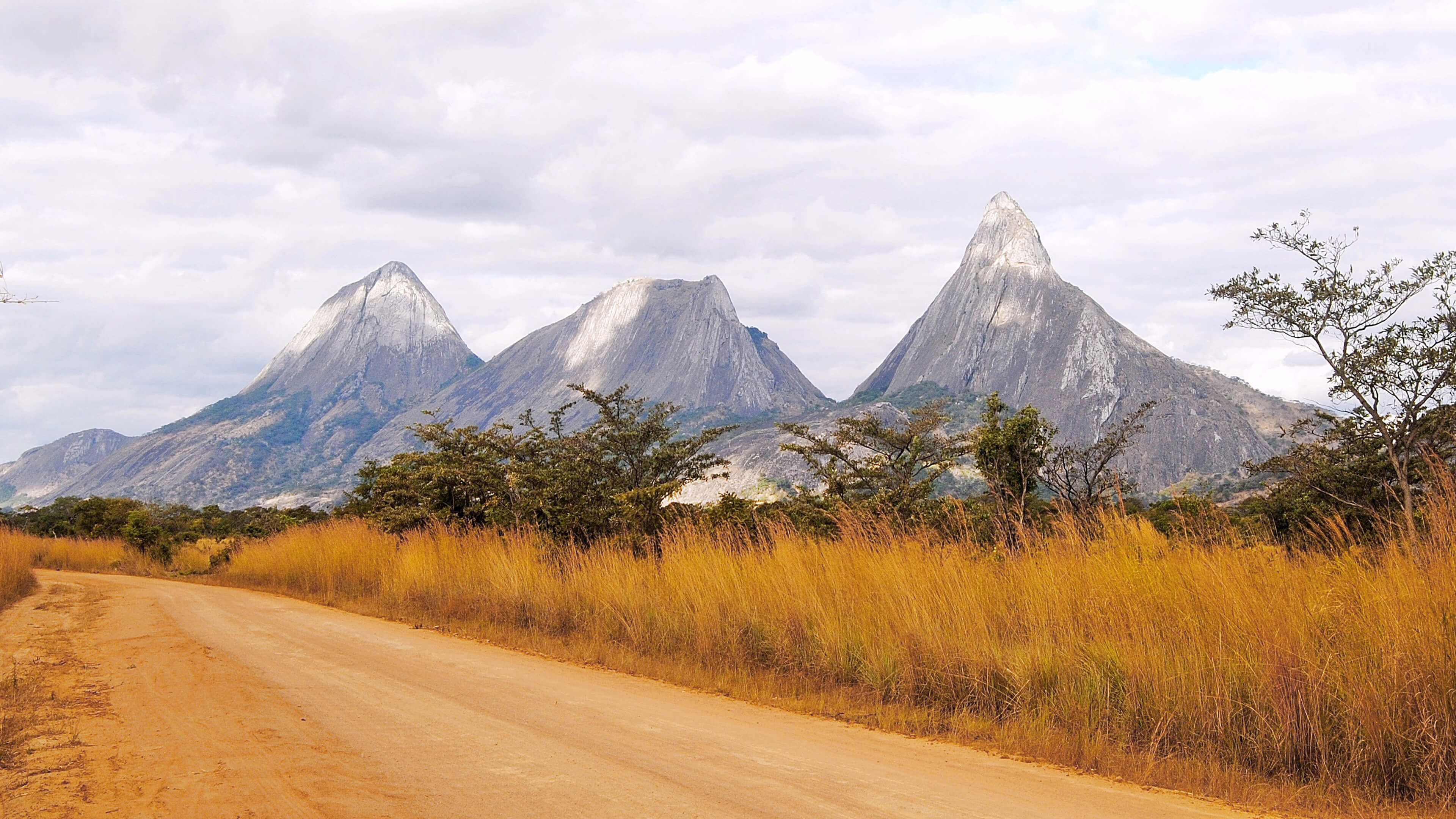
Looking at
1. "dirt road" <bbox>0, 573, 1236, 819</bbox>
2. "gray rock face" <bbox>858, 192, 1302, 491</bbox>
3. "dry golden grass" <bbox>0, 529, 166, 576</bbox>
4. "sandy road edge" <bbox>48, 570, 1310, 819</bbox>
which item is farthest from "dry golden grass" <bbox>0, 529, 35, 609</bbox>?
"gray rock face" <bbox>858, 192, 1302, 491</bbox>

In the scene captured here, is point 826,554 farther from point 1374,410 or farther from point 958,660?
point 1374,410

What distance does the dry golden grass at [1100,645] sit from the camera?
5.56m

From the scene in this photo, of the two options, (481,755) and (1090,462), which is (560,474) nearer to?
(481,755)

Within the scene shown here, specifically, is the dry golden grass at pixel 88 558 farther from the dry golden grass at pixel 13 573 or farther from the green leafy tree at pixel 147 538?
the dry golden grass at pixel 13 573

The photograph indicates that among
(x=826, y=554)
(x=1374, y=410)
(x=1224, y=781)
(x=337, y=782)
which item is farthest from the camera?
(x=1374, y=410)

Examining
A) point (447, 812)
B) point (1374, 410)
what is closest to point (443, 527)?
point (447, 812)

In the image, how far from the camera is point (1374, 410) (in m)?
17.3

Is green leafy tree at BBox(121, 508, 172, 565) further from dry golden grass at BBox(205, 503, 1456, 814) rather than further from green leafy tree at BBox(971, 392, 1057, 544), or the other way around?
green leafy tree at BBox(971, 392, 1057, 544)

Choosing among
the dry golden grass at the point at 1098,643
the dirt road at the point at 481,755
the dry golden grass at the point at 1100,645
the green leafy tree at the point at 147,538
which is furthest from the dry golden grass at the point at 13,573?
the dry golden grass at the point at 1100,645

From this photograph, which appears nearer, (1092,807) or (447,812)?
(447,812)

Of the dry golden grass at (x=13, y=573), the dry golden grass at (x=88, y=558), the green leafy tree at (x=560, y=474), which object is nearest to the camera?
the dry golden grass at (x=13, y=573)

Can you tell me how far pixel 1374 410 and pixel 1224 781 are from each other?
593 inches

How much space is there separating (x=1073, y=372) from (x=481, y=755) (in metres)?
168

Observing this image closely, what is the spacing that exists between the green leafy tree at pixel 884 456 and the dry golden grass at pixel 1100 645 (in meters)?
8.81
